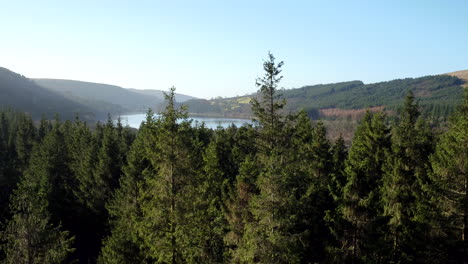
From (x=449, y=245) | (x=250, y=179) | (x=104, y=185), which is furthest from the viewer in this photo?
(x=104, y=185)

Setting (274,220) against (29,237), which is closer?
(274,220)

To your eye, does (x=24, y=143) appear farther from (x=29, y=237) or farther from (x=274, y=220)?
(x=274, y=220)

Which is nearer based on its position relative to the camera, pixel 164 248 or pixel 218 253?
pixel 164 248

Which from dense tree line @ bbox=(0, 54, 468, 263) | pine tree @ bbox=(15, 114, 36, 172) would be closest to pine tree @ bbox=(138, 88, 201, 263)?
dense tree line @ bbox=(0, 54, 468, 263)

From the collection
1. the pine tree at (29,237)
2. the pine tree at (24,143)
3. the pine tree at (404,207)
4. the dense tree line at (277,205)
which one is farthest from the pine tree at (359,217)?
the pine tree at (24,143)

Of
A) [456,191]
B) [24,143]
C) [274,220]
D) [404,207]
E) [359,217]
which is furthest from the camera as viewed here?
[24,143]

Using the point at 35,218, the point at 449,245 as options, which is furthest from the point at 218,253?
the point at 449,245

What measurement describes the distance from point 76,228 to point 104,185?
668 centimetres

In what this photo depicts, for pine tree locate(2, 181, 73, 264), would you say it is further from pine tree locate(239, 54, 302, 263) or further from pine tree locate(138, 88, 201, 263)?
pine tree locate(239, 54, 302, 263)

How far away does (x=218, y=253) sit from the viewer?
64.2ft

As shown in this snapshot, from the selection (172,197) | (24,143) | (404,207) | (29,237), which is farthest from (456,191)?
(24,143)

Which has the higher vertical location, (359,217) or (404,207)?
(359,217)

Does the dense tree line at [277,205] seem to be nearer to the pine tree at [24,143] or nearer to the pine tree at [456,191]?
the pine tree at [456,191]

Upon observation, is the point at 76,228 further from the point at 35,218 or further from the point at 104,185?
the point at 35,218
